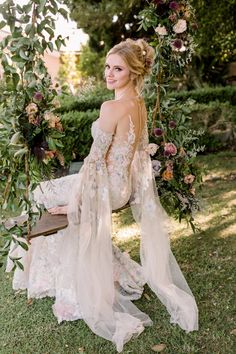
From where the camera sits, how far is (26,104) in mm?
2592

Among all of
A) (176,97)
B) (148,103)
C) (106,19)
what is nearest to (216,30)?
(106,19)

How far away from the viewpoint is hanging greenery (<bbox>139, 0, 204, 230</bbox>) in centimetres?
378

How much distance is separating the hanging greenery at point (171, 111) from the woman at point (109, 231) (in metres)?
0.26

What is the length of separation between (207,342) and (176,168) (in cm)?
153

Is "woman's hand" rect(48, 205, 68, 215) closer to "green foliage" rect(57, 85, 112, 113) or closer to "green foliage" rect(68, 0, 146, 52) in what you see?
"green foliage" rect(57, 85, 112, 113)

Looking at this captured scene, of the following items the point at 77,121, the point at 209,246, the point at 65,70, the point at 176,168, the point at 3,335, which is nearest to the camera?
the point at 3,335

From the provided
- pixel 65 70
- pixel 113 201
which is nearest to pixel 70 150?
pixel 113 201

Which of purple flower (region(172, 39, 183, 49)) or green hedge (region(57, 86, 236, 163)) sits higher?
purple flower (region(172, 39, 183, 49))

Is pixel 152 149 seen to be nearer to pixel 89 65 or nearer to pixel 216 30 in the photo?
pixel 216 30

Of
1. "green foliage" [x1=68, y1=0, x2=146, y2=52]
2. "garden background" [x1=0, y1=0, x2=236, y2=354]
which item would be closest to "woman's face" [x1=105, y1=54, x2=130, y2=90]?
"garden background" [x1=0, y1=0, x2=236, y2=354]

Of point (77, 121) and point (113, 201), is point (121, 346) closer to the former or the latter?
point (113, 201)

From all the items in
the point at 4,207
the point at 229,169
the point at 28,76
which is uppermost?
the point at 28,76

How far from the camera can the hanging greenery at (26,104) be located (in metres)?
2.45

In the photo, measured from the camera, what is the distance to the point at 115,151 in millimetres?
3369
